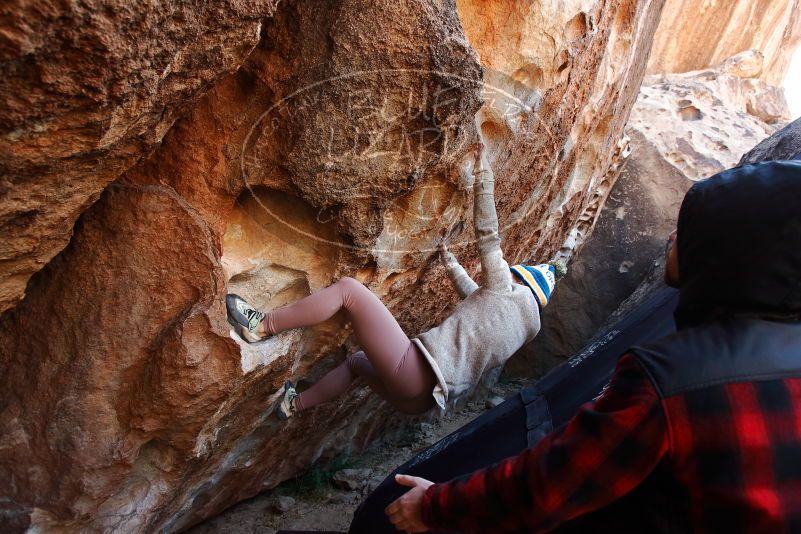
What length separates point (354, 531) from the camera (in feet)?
6.82

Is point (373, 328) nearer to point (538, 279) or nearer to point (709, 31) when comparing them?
point (538, 279)

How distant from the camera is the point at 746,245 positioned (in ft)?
3.25

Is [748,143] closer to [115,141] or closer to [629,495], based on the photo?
[629,495]

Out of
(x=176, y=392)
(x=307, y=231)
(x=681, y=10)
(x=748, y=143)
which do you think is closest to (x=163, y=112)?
(x=307, y=231)

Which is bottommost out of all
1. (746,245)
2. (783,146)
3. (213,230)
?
(783,146)

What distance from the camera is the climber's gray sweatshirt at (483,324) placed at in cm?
206

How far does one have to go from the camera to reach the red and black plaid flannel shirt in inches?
35.5

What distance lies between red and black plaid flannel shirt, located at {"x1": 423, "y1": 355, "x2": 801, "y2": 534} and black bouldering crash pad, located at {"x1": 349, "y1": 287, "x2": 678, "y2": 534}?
107 cm

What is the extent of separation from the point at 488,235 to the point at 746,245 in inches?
48.0

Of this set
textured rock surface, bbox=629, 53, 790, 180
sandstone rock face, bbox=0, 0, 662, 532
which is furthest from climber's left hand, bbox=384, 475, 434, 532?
textured rock surface, bbox=629, 53, 790, 180

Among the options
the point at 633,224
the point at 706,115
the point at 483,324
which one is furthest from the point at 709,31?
the point at 483,324

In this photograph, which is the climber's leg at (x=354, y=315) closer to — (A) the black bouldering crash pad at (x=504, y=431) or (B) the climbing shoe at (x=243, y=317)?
(B) the climbing shoe at (x=243, y=317)

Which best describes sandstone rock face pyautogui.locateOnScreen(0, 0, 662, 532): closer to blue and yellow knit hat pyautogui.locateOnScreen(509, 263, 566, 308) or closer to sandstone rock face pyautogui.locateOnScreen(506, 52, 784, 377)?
blue and yellow knit hat pyautogui.locateOnScreen(509, 263, 566, 308)

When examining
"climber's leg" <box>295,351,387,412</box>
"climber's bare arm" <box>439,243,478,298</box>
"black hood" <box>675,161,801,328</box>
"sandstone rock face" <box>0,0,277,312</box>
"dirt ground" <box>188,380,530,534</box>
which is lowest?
"dirt ground" <box>188,380,530,534</box>
